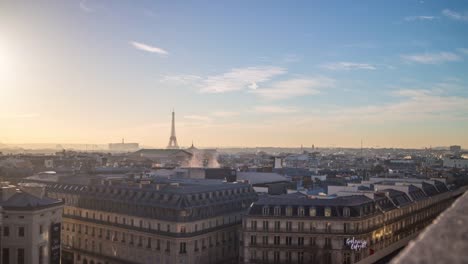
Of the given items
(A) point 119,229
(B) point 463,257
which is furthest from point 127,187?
(B) point 463,257

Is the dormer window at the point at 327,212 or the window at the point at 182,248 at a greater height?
the dormer window at the point at 327,212

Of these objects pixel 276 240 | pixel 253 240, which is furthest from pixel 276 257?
pixel 253 240

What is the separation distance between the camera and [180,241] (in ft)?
243

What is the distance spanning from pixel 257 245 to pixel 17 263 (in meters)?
31.7

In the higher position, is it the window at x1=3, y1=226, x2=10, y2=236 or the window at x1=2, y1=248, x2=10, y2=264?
the window at x1=3, y1=226, x2=10, y2=236

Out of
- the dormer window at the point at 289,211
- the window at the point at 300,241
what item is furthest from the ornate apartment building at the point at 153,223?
the window at the point at 300,241

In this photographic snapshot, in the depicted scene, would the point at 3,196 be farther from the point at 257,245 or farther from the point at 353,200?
the point at 353,200

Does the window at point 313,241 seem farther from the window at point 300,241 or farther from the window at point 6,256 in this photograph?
the window at point 6,256

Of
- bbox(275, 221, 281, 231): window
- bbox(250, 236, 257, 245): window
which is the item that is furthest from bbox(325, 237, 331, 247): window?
bbox(250, 236, 257, 245): window

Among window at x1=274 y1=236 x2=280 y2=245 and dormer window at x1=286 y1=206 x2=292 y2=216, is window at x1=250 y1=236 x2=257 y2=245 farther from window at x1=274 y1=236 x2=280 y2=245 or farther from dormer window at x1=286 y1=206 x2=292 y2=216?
dormer window at x1=286 y1=206 x2=292 y2=216

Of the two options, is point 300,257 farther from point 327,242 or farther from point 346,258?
point 346,258

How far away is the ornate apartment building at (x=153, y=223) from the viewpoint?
75.2 m

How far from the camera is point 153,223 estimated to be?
78.5 m

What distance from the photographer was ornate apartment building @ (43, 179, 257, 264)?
75250mm
